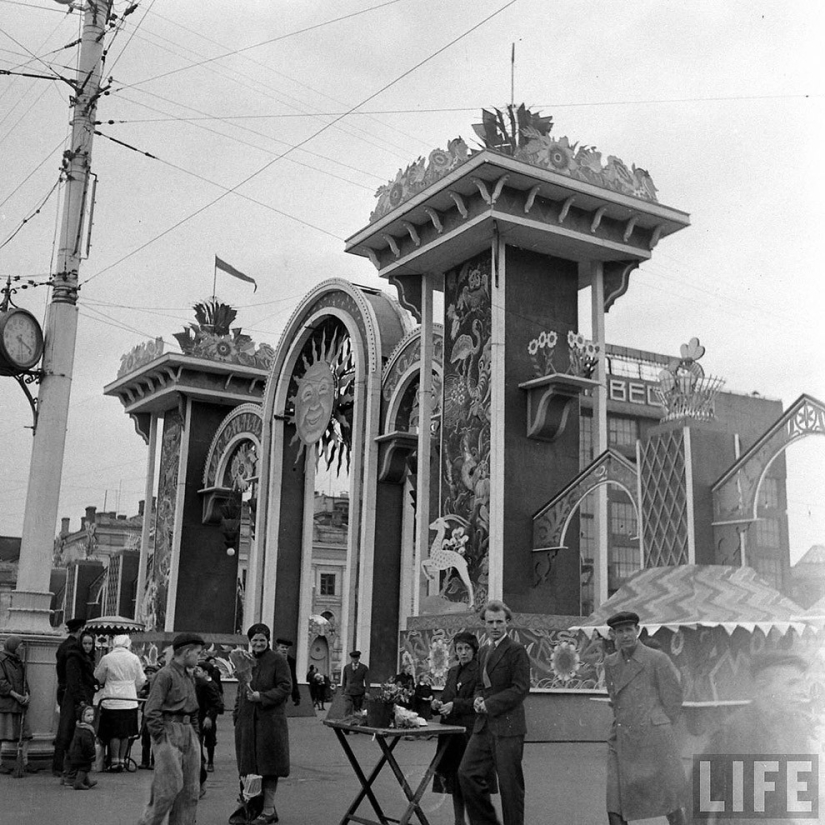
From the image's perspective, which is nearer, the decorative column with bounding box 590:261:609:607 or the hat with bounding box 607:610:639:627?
the hat with bounding box 607:610:639:627

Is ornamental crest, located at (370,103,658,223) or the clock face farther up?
ornamental crest, located at (370,103,658,223)

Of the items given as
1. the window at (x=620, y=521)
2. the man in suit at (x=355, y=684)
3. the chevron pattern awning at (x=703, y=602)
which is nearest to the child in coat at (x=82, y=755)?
the chevron pattern awning at (x=703, y=602)

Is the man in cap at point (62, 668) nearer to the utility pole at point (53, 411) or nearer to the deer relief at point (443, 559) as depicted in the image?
the utility pole at point (53, 411)

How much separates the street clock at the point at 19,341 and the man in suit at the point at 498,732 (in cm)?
693

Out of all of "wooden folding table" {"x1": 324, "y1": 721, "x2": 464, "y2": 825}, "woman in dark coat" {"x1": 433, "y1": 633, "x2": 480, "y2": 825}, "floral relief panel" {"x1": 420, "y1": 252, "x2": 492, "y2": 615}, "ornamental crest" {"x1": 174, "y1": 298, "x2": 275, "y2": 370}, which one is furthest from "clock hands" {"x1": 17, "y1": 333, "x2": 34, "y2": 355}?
"ornamental crest" {"x1": 174, "y1": 298, "x2": 275, "y2": 370}

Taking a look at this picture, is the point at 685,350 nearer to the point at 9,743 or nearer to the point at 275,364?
the point at 9,743

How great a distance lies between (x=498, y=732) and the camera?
323 inches

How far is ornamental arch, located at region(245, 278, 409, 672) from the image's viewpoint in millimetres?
23797

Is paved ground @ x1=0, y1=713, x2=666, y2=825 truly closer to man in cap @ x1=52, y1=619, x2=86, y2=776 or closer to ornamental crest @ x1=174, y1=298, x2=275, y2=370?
man in cap @ x1=52, y1=619, x2=86, y2=776

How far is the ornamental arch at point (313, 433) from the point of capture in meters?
23.8

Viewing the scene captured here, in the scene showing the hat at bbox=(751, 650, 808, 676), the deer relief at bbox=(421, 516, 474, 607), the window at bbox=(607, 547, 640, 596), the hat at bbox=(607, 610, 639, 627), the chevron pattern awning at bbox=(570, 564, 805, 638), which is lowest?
the hat at bbox=(751, 650, 808, 676)

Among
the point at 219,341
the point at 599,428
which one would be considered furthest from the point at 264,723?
Result: the point at 219,341

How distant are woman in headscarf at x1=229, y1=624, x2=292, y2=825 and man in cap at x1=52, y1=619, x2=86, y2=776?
2.85m

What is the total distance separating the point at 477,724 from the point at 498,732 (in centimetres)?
25
